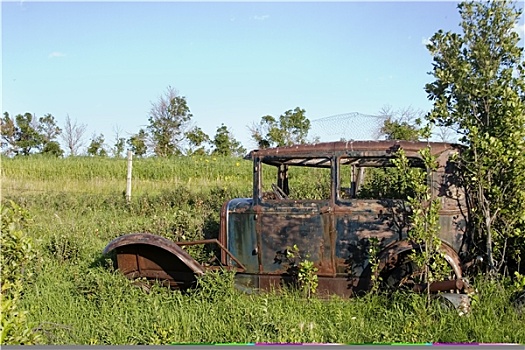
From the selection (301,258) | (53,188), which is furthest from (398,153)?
(53,188)

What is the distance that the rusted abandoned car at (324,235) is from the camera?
5.25 m

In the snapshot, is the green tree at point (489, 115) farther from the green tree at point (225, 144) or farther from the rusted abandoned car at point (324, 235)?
the green tree at point (225, 144)

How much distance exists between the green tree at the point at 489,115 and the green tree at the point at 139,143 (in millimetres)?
22699

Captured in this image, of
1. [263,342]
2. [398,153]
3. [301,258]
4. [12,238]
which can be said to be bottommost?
[263,342]

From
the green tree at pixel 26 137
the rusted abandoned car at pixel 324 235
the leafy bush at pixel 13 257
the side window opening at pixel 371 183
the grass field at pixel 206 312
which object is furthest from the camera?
the green tree at pixel 26 137

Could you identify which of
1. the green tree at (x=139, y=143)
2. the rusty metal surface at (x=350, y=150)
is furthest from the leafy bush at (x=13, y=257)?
the green tree at (x=139, y=143)

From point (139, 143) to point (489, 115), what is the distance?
23.5 m

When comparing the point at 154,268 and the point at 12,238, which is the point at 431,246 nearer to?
the point at 154,268

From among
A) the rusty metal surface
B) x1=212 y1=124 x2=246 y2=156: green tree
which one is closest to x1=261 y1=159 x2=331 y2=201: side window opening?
the rusty metal surface

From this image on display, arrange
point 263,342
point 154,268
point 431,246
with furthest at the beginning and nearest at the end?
A: point 154,268, point 431,246, point 263,342

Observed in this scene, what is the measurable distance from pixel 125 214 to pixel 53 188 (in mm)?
5218

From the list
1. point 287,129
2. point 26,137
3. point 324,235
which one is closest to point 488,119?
point 324,235

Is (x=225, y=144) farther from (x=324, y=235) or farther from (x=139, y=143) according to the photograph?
(x=324, y=235)

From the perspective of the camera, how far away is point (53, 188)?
15328mm
